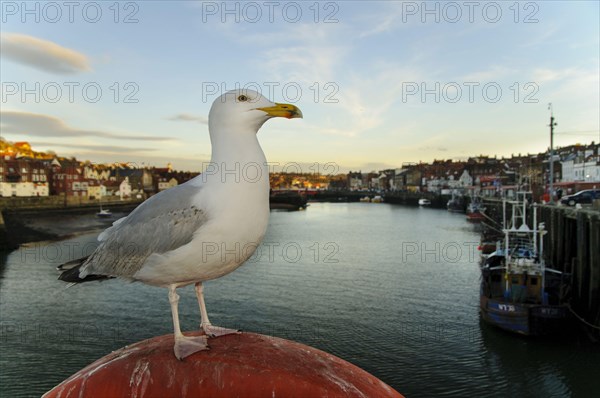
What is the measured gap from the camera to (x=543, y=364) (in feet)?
51.0

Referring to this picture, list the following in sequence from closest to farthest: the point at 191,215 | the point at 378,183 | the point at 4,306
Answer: the point at 191,215 → the point at 4,306 → the point at 378,183

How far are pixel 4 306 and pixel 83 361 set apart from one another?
388 inches

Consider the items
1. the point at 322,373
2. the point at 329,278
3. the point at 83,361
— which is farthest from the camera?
the point at 329,278

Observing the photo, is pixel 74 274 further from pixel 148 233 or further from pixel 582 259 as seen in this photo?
pixel 582 259

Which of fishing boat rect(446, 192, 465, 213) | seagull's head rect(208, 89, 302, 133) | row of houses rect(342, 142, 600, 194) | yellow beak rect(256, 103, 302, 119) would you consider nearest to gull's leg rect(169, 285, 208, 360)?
seagull's head rect(208, 89, 302, 133)

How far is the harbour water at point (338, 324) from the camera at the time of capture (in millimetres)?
14633

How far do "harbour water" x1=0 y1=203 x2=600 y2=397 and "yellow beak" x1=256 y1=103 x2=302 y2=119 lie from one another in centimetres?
1266

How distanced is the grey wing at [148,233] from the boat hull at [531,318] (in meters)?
17.6

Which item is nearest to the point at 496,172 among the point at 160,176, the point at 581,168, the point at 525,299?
the point at 581,168

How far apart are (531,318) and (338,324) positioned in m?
7.24

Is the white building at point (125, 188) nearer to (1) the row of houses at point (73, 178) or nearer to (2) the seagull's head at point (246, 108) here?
(1) the row of houses at point (73, 178)

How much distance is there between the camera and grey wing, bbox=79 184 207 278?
9.27ft

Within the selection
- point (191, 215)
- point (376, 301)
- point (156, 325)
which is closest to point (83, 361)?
point (156, 325)

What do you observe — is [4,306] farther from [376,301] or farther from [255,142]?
[255,142]
